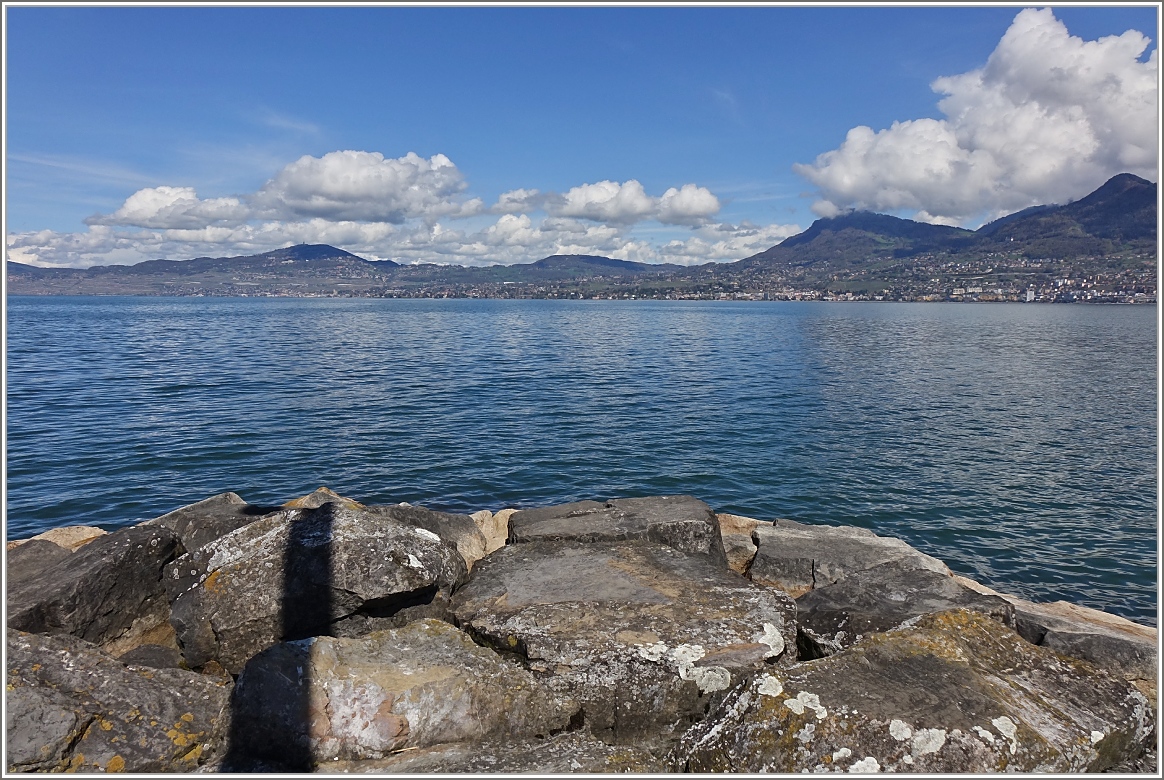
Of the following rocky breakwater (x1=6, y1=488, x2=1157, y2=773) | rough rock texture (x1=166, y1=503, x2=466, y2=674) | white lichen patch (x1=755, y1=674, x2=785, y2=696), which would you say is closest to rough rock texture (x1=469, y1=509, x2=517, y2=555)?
rocky breakwater (x1=6, y1=488, x2=1157, y2=773)

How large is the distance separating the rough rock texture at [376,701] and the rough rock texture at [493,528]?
5.30 m

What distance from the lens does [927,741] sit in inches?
194

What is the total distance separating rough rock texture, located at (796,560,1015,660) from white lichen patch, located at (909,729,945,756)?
177cm

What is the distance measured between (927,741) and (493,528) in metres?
9.28

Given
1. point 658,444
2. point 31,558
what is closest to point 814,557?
point 31,558

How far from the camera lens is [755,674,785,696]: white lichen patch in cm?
532

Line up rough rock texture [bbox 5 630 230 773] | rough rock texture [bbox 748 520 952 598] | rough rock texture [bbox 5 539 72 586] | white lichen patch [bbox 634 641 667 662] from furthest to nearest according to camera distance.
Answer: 1. rough rock texture [bbox 748 520 952 598]
2. rough rock texture [bbox 5 539 72 586]
3. white lichen patch [bbox 634 641 667 662]
4. rough rock texture [bbox 5 630 230 773]

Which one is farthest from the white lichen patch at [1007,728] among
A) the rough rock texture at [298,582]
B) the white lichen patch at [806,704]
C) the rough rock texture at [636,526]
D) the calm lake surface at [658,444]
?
the calm lake surface at [658,444]

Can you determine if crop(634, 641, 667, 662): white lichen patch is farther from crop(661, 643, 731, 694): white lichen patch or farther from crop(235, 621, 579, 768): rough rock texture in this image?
crop(235, 621, 579, 768): rough rock texture

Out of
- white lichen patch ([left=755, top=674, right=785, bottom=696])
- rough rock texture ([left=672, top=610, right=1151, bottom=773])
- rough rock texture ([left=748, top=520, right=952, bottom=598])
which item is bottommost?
rough rock texture ([left=748, top=520, right=952, bottom=598])

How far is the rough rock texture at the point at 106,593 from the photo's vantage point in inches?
304

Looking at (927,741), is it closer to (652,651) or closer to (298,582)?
(652,651)

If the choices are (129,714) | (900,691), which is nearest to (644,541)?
(900,691)

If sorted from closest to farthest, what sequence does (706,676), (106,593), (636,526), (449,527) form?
(706,676)
(106,593)
(636,526)
(449,527)
